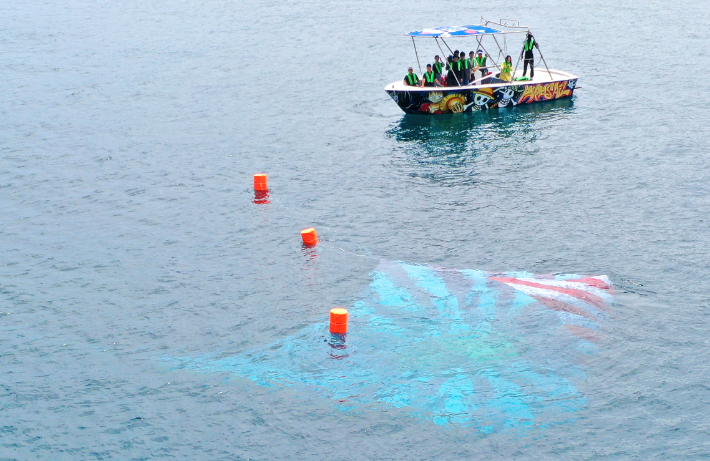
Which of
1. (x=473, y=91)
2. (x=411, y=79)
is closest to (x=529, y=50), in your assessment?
(x=473, y=91)

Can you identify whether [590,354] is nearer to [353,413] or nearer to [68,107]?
[353,413]

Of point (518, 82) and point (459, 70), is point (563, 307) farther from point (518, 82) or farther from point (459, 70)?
point (518, 82)

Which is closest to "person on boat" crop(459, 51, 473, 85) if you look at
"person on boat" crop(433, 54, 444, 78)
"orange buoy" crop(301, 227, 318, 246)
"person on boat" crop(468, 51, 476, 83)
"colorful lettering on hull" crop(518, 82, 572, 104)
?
"person on boat" crop(468, 51, 476, 83)

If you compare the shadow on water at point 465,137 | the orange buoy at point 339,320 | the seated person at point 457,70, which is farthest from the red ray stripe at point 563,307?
the seated person at point 457,70

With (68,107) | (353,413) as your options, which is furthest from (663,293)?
(68,107)

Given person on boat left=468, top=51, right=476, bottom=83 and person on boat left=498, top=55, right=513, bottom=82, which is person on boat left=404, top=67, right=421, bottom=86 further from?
person on boat left=498, top=55, right=513, bottom=82

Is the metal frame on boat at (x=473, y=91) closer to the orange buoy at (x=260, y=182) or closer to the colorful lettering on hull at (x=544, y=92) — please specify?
the colorful lettering on hull at (x=544, y=92)

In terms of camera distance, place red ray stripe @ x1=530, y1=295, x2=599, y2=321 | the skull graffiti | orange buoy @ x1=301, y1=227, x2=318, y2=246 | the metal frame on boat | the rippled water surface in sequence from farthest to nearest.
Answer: the skull graffiti < the metal frame on boat < orange buoy @ x1=301, y1=227, x2=318, y2=246 < red ray stripe @ x1=530, y1=295, x2=599, y2=321 < the rippled water surface
